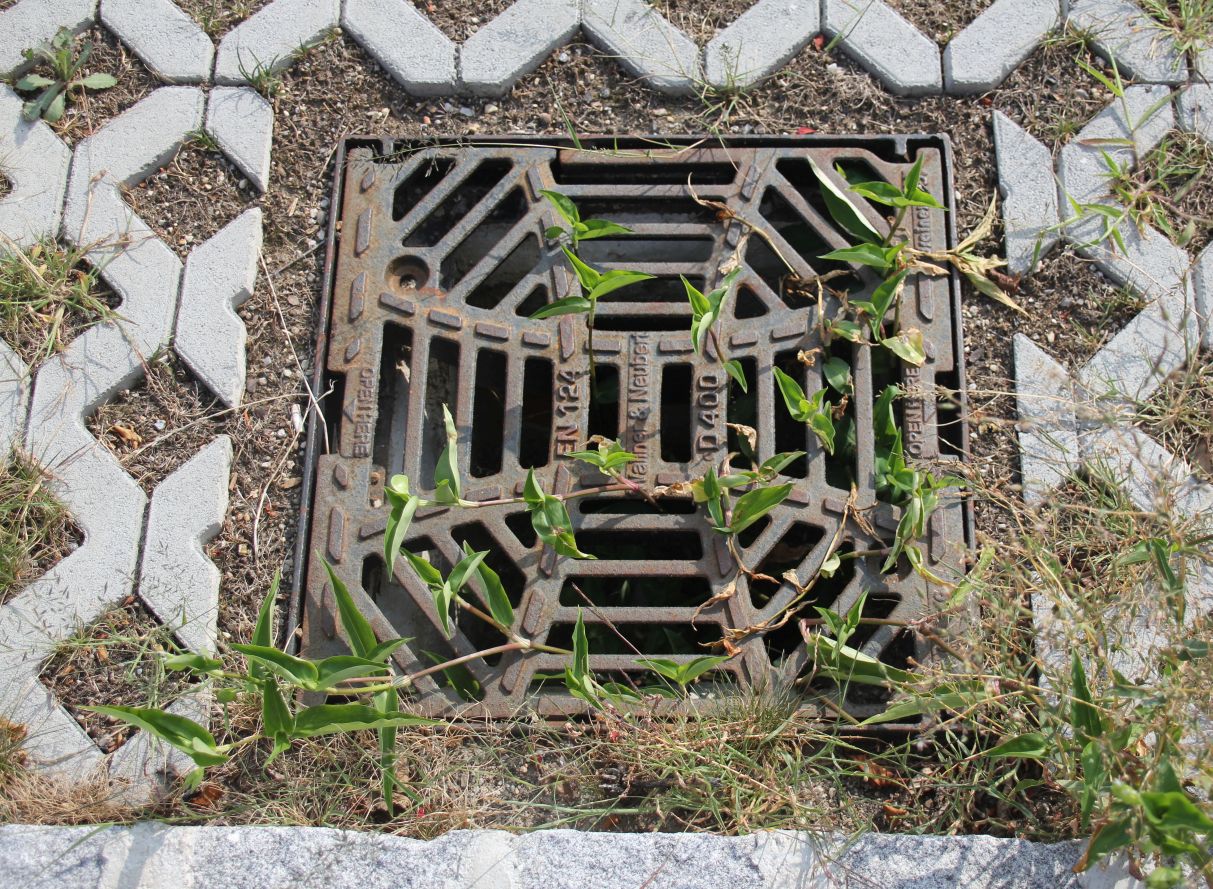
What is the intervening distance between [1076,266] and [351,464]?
138cm

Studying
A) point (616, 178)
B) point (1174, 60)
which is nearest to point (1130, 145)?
point (1174, 60)

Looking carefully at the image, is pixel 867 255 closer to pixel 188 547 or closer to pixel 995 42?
pixel 995 42

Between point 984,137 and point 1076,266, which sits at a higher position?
point 984,137

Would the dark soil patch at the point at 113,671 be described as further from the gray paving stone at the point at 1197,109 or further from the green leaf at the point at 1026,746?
the gray paving stone at the point at 1197,109

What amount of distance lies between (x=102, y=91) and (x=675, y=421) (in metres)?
1.34

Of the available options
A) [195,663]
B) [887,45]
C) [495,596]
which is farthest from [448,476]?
[887,45]

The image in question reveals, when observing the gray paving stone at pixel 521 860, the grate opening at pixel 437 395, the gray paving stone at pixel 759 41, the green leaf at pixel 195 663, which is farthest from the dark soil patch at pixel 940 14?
the green leaf at pixel 195 663

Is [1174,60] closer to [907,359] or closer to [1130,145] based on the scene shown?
[1130,145]

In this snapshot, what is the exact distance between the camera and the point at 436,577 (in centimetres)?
178

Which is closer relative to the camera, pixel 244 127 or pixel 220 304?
pixel 220 304

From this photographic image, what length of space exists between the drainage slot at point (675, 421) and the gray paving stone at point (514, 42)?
2.21ft

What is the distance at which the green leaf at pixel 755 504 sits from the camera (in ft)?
6.03

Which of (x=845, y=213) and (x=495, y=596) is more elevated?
(x=845, y=213)

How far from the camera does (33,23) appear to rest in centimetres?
230
